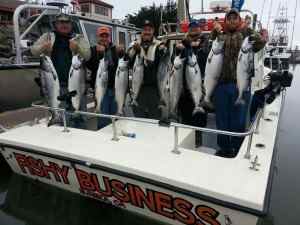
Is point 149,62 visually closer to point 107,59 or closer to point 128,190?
point 107,59

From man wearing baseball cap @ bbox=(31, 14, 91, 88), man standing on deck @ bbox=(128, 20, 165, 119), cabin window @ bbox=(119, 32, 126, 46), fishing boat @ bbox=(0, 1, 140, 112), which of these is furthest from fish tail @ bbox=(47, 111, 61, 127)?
cabin window @ bbox=(119, 32, 126, 46)

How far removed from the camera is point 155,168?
9.17 feet

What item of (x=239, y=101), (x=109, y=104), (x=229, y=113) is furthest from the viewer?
(x=109, y=104)

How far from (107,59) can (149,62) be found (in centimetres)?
53

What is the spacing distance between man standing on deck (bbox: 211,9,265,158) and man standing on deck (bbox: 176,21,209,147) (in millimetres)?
268

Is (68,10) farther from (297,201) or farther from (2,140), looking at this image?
(297,201)

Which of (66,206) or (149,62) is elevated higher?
(149,62)

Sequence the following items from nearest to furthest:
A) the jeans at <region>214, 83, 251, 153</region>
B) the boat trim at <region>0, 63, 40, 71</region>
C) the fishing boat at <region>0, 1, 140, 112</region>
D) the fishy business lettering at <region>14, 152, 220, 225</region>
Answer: the fishy business lettering at <region>14, 152, 220, 225</region>, the jeans at <region>214, 83, 251, 153</region>, the boat trim at <region>0, 63, 40, 71</region>, the fishing boat at <region>0, 1, 140, 112</region>

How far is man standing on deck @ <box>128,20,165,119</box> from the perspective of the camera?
3736 millimetres

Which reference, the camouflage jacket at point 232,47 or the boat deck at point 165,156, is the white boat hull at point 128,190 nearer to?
the boat deck at point 165,156

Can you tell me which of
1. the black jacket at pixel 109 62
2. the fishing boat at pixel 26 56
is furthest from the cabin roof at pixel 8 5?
the black jacket at pixel 109 62

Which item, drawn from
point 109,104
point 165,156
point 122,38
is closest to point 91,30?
point 122,38

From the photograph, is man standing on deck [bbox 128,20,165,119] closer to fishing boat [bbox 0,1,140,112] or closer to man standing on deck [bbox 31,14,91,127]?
man standing on deck [bbox 31,14,91,127]

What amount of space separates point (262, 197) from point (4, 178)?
12.5ft
